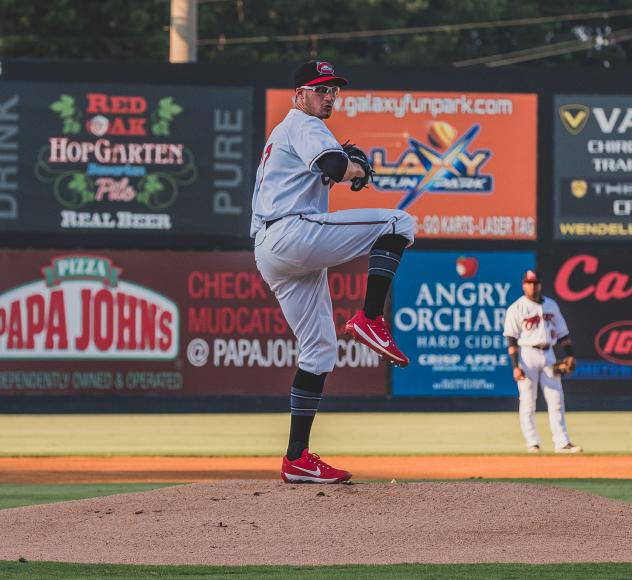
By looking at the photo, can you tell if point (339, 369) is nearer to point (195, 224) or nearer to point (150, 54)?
point (195, 224)

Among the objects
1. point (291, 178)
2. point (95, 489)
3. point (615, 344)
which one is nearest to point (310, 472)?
point (291, 178)

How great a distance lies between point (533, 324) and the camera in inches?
604

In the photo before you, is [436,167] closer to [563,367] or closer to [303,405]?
[563,367]

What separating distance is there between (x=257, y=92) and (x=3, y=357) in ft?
16.1

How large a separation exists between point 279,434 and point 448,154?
4794mm

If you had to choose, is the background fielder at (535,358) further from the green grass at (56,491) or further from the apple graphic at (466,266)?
the green grass at (56,491)

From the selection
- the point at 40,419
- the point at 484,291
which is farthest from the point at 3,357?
the point at 484,291

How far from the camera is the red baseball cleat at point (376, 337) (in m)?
7.60

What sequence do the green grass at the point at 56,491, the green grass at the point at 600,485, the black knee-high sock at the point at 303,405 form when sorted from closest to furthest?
1. the black knee-high sock at the point at 303,405
2. the green grass at the point at 56,491
3. the green grass at the point at 600,485

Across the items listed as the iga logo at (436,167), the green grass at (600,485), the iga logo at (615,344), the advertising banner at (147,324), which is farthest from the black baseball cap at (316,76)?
the iga logo at (615,344)

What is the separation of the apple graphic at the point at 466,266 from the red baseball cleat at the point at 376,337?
12.4m

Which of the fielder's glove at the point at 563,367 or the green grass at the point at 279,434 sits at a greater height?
the fielder's glove at the point at 563,367

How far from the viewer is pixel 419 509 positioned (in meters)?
7.80

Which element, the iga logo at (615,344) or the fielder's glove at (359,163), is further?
the iga logo at (615,344)
